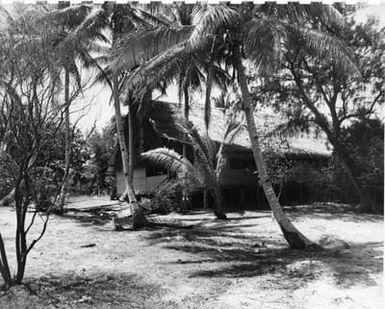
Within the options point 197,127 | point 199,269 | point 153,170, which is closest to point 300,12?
point 199,269

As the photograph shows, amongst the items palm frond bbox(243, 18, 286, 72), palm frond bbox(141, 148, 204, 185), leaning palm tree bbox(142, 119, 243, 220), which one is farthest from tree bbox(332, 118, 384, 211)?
palm frond bbox(243, 18, 286, 72)

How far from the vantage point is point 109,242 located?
11.7 m

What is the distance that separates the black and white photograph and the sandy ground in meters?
0.04

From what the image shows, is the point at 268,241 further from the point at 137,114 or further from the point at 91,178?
Answer: the point at 91,178

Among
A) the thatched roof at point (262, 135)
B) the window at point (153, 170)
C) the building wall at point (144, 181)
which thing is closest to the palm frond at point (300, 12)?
the thatched roof at point (262, 135)

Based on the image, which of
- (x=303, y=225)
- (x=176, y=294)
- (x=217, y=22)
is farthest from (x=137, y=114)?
(x=176, y=294)

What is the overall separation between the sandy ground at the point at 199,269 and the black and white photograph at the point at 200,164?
1.7 inches

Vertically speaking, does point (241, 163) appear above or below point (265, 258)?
above

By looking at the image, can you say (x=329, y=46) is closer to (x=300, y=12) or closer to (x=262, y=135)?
(x=300, y=12)

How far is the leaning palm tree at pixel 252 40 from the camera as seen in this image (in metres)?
8.88

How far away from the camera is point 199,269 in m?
8.61

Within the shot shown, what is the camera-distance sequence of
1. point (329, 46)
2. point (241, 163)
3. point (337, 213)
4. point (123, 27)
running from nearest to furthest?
point (329, 46), point (123, 27), point (337, 213), point (241, 163)

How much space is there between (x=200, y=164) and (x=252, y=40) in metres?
7.52

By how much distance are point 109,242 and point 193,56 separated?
18.0 feet
